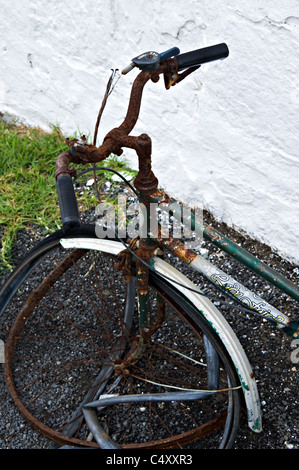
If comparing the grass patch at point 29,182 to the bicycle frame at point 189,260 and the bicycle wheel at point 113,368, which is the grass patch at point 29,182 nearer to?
the bicycle wheel at point 113,368

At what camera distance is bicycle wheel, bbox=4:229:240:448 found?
2086 millimetres

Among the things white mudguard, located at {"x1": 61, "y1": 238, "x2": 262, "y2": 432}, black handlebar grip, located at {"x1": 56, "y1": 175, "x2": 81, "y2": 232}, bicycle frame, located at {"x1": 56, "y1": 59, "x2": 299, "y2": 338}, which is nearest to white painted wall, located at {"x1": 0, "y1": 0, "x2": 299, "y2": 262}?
bicycle frame, located at {"x1": 56, "y1": 59, "x2": 299, "y2": 338}

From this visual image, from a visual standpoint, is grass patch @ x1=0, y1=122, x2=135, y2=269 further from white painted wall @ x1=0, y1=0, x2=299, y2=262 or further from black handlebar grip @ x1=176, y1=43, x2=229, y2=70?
black handlebar grip @ x1=176, y1=43, x2=229, y2=70

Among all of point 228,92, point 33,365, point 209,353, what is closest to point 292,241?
point 228,92

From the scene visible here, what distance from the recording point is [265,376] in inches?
95.2

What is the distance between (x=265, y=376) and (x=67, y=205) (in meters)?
1.42

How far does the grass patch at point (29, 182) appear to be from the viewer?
10.6 feet

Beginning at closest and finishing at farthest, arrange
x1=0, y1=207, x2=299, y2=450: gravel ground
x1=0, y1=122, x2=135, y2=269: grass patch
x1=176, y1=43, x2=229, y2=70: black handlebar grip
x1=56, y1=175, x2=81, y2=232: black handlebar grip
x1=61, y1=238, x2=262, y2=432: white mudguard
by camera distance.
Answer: x1=56, y1=175, x2=81, y2=232: black handlebar grip < x1=176, y1=43, x2=229, y2=70: black handlebar grip < x1=61, y1=238, x2=262, y2=432: white mudguard < x1=0, y1=207, x2=299, y2=450: gravel ground < x1=0, y1=122, x2=135, y2=269: grass patch

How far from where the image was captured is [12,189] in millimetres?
3369

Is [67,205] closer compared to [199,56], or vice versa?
[67,205]

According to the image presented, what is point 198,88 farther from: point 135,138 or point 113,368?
point 113,368

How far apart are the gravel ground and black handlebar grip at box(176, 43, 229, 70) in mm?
1371

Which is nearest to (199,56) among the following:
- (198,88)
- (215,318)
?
(215,318)
